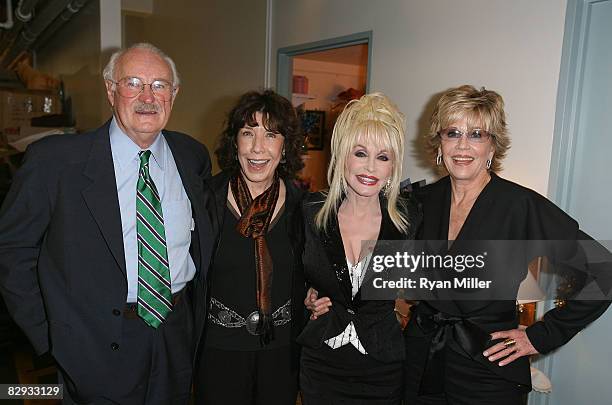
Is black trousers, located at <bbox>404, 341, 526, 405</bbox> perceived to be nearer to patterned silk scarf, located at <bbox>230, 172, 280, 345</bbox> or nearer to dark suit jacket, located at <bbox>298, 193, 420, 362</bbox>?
dark suit jacket, located at <bbox>298, 193, 420, 362</bbox>

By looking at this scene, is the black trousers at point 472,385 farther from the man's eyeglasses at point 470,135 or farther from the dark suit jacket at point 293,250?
the man's eyeglasses at point 470,135

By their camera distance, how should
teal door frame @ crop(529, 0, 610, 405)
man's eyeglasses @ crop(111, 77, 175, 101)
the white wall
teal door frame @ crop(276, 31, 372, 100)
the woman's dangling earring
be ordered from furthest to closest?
teal door frame @ crop(276, 31, 372, 100) < the white wall < teal door frame @ crop(529, 0, 610, 405) < the woman's dangling earring < man's eyeglasses @ crop(111, 77, 175, 101)

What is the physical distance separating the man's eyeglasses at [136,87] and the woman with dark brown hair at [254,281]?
0.36 m

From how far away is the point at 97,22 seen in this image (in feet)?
15.8

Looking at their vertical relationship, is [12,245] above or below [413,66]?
below

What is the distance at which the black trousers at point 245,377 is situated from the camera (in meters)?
1.98

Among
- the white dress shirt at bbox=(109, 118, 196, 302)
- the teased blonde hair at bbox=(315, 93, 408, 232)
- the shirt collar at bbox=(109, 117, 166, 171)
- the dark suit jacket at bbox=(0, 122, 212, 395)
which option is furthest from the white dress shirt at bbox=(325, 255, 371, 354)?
the shirt collar at bbox=(109, 117, 166, 171)

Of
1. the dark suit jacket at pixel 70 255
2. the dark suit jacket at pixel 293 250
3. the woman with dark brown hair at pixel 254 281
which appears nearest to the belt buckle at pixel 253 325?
the woman with dark brown hair at pixel 254 281

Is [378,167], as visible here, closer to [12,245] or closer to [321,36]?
[12,245]

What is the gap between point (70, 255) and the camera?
1726 millimetres

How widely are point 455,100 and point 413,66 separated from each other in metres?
1.52

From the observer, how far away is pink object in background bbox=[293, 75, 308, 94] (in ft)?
19.7

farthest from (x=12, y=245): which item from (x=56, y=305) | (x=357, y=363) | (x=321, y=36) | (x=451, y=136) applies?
(x=321, y=36)

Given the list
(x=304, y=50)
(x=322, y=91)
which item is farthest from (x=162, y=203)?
(x=322, y=91)
